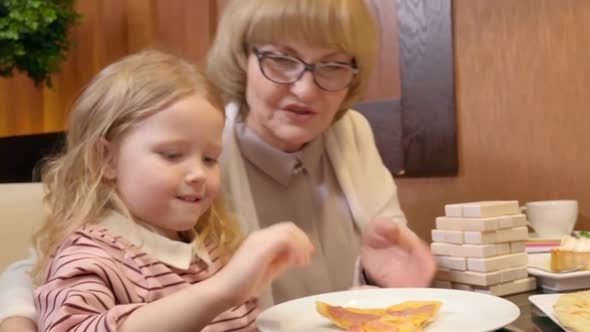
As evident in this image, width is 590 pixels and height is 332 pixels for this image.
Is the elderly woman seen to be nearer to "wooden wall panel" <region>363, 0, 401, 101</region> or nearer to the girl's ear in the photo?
the girl's ear

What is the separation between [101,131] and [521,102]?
1089 millimetres

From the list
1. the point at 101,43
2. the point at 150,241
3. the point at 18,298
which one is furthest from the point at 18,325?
the point at 101,43

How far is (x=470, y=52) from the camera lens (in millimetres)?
1703

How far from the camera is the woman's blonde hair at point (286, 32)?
3.75 feet

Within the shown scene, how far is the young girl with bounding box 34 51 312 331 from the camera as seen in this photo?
75 centimetres

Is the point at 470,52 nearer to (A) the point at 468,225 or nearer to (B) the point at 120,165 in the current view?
(A) the point at 468,225

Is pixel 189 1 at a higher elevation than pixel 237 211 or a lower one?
higher

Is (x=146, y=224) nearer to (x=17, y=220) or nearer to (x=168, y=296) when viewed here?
(x=168, y=296)

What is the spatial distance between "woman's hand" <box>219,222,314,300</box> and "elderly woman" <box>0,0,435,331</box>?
0.32 metres

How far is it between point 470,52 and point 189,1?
1.23 metres

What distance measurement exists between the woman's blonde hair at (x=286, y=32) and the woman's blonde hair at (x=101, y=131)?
7.8 inches

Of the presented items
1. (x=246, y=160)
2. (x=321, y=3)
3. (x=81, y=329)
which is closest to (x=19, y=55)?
(x=246, y=160)

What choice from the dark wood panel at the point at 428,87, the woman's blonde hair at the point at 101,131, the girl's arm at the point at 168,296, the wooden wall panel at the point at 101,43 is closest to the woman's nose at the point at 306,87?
the woman's blonde hair at the point at 101,131

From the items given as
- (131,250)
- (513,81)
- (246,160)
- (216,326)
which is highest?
(513,81)
